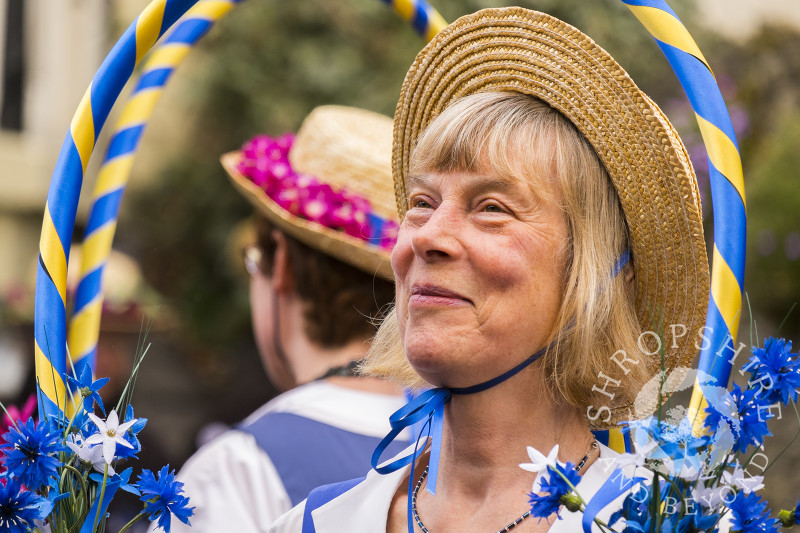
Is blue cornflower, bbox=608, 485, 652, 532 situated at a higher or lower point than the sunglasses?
higher

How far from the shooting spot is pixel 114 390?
5695 millimetres

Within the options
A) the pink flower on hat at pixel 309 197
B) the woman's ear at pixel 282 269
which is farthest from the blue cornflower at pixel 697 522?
the woman's ear at pixel 282 269

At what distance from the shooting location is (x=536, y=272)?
5.74 feet

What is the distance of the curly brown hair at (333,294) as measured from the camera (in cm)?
316

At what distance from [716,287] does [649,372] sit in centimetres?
28

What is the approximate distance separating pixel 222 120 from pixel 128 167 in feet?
25.5

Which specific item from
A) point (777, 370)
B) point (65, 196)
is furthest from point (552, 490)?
point (65, 196)

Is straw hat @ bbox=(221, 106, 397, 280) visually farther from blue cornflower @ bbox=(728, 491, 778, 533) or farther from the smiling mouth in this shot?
blue cornflower @ bbox=(728, 491, 778, 533)

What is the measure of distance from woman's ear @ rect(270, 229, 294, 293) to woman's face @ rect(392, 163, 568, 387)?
4.75ft

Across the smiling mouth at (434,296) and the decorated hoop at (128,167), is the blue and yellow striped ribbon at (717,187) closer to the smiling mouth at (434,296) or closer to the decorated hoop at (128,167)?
the decorated hoop at (128,167)

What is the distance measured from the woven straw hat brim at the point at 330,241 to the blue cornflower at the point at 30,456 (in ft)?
4.78

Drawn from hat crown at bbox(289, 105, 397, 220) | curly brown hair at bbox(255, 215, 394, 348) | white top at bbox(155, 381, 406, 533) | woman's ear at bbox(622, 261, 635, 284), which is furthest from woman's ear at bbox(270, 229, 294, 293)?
woman's ear at bbox(622, 261, 635, 284)

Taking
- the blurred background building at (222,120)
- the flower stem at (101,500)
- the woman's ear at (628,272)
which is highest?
the woman's ear at (628,272)

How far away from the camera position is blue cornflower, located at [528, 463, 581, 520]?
1388mm
